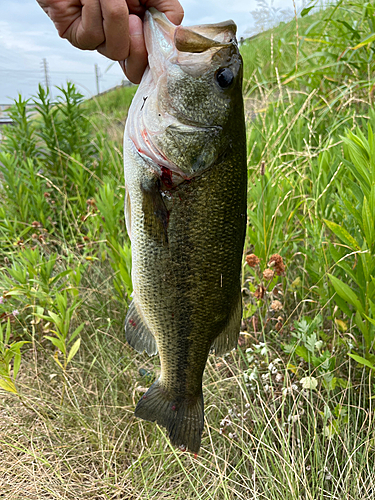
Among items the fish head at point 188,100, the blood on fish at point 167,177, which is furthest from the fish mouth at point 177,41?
the blood on fish at point 167,177

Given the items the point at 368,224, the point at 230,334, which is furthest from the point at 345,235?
the point at 230,334

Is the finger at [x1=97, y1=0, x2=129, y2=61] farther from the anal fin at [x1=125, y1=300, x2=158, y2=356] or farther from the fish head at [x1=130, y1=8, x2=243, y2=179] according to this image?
the anal fin at [x1=125, y1=300, x2=158, y2=356]

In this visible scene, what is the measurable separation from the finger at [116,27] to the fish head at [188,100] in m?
0.08

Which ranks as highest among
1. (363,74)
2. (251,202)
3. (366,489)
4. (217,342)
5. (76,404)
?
(363,74)

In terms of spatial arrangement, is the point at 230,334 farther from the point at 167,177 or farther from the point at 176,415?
the point at 167,177

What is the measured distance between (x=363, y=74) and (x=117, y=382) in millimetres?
3682

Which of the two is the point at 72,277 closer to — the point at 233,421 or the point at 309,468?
the point at 233,421

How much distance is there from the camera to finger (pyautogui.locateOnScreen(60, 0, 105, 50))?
54.6 inches

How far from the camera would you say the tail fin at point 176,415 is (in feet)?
5.03

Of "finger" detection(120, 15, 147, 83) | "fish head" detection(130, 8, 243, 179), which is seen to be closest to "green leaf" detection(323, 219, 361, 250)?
"fish head" detection(130, 8, 243, 179)

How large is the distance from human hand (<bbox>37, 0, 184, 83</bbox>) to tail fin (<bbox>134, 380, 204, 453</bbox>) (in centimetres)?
128

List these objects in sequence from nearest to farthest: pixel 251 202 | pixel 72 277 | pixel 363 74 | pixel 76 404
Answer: pixel 76 404 < pixel 72 277 < pixel 251 202 < pixel 363 74

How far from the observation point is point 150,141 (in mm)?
1345

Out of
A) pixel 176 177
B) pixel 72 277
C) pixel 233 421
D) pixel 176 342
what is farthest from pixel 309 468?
pixel 72 277
